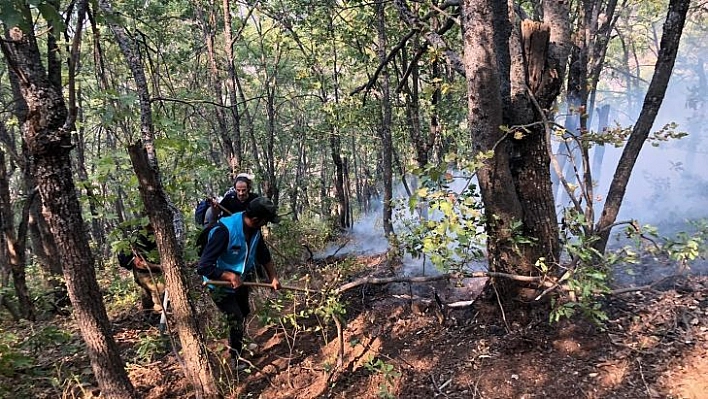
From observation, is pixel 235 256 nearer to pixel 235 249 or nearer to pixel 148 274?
pixel 235 249

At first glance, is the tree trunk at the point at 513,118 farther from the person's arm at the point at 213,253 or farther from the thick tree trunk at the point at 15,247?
the thick tree trunk at the point at 15,247

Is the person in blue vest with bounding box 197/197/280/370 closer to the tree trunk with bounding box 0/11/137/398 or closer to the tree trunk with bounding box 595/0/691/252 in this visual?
the tree trunk with bounding box 0/11/137/398

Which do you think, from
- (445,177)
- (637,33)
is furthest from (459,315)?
(637,33)

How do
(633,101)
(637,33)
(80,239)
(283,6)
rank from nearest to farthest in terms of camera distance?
(80,239), (283,6), (637,33), (633,101)

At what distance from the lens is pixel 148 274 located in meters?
5.68

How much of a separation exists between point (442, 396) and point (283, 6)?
10.5 metres

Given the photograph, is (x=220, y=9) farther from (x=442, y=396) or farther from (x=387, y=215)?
(x=442, y=396)

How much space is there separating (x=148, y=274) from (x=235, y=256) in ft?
6.70

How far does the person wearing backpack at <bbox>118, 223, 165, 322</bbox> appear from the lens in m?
4.75

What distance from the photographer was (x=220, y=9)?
11.7 metres

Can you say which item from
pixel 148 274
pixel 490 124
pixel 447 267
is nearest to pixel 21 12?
pixel 447 267

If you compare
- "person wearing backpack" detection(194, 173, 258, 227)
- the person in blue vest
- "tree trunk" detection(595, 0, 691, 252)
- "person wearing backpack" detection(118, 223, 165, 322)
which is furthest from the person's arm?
"tree trunk" detection(595, 0, 691, 252)

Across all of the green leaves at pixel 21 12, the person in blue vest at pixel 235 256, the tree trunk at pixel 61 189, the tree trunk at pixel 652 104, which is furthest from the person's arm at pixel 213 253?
the tree trunk at pixel 652 104

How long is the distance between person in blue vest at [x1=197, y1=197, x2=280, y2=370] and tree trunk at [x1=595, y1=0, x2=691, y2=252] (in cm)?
305
